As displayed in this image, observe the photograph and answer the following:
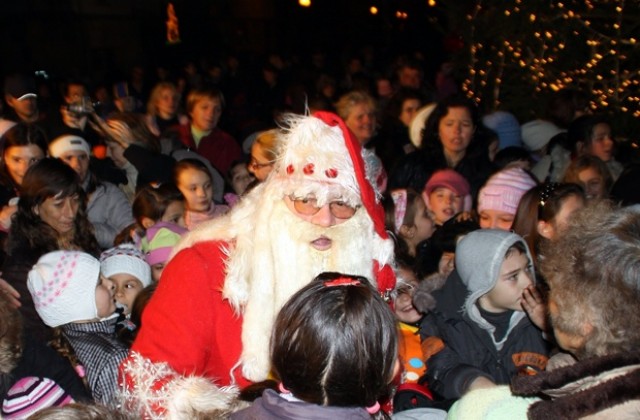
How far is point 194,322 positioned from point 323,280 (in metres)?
0.77

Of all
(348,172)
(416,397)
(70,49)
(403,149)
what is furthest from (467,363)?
(70,49)

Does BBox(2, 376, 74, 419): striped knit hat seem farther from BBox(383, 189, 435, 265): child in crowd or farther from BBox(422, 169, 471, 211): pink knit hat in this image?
BBox(422, 169, 471, 211): pink knit hat

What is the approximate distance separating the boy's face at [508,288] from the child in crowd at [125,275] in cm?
197

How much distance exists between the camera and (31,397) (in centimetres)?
238

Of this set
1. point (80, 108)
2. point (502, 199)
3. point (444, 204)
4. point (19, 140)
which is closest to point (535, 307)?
point (502, 199)

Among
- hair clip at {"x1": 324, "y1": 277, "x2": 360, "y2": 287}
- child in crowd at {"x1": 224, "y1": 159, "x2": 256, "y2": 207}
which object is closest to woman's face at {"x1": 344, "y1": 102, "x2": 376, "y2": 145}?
child in crowd at {"x1": 224, "y1": 159, "x2": 256, "y2": 207}

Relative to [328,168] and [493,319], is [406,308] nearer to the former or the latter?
[493,319]

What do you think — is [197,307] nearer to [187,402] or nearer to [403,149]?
[187,402]

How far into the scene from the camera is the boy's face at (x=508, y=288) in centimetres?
323

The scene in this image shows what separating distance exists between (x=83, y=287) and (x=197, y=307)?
1.05 meters

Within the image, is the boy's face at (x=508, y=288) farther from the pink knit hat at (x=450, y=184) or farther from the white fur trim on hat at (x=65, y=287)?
the white fur trim on hat at (x=65, y=287)

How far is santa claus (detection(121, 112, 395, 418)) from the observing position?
2318mm

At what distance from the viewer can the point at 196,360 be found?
239 cm

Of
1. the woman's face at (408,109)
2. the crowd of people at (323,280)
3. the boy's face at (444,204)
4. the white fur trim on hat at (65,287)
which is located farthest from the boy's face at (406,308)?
the woman's face at (408,109)
